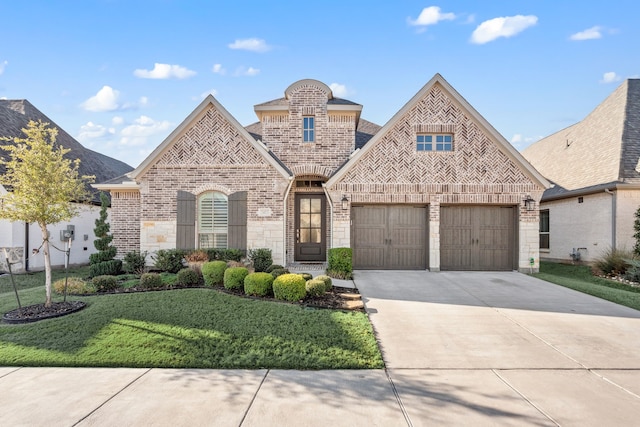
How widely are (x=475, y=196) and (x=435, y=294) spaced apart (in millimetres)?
4791

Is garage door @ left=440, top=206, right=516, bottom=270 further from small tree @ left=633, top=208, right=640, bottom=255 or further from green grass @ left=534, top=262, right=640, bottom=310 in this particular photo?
small tree @ left=633, top=208, right=640, bottom=255

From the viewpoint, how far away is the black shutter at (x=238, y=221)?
1171 cm

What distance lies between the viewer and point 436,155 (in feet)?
39.3

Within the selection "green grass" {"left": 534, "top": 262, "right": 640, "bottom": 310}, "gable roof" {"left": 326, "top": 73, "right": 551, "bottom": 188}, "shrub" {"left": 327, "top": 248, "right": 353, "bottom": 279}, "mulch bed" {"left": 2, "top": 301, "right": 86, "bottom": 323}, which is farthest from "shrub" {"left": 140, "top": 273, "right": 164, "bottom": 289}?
"green grass" {"left": 534, "top": 262, "right": 640, "bottom": 310}

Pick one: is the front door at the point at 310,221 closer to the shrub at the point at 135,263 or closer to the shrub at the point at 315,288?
the shrub at the point at 135,263

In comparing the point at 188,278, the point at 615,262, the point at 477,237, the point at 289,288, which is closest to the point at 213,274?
the point at 188,278

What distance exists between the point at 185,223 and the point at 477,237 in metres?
10.1

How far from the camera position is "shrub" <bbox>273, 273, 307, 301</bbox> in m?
7.35

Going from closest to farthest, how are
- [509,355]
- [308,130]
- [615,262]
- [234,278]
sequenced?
[509,355]
[234,278]
[615,262]
[308,130]

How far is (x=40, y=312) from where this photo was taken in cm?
676

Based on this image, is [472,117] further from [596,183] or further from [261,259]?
[261,259]

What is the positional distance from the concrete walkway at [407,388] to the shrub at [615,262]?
245 inches

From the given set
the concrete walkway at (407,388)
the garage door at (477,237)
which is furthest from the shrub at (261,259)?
the garage door at (477,237)

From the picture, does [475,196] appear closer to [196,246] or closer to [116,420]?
[196,246]
